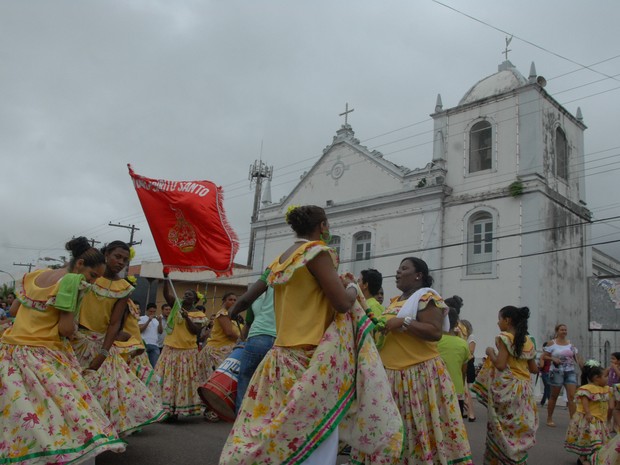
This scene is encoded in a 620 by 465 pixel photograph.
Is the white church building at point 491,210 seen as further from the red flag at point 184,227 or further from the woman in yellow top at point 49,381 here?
the woman in yellow top at point 49,381

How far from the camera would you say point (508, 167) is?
60.3ft

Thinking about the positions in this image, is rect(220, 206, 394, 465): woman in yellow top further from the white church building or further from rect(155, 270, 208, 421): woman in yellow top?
the white church building

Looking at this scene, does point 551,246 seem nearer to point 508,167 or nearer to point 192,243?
point 508,167

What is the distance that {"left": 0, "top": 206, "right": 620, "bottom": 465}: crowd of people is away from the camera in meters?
3.01

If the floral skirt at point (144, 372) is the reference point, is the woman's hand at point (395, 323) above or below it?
above

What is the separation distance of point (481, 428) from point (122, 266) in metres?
6.11

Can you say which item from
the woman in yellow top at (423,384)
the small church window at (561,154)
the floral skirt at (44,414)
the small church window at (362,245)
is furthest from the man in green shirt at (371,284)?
the small church window at (561,154)

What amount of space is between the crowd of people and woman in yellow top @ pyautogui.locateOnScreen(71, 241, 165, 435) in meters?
0.01

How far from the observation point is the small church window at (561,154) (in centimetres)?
1973

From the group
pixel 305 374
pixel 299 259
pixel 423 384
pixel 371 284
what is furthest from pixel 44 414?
pixel 371 284

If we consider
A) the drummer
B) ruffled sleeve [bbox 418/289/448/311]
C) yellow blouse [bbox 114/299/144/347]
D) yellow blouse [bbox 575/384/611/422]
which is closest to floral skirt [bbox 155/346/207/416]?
the drummer

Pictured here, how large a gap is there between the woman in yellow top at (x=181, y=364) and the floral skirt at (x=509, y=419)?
3687mm

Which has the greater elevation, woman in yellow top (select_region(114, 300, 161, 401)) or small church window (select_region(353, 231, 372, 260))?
small church window (select_region(353, 231, 372, 260))

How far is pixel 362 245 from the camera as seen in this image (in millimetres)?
21875
